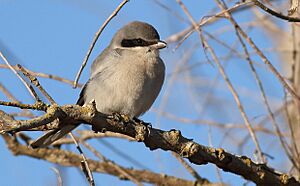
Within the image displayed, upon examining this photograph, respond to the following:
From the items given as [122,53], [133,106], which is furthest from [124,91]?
[122,53]

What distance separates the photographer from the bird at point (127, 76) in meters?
3.15

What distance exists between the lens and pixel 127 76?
3164 millimetres

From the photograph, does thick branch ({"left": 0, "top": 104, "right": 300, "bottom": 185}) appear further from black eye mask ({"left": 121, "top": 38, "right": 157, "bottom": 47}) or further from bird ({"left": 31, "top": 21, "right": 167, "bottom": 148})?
black eye mask ({"left": 121, "top": 38, "right": 157, "bottom": 47})

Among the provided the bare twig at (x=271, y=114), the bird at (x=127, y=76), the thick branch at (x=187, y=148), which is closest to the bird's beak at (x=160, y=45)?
the bird at (x=127, y=76)

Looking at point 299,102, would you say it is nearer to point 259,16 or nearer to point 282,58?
point 259,16

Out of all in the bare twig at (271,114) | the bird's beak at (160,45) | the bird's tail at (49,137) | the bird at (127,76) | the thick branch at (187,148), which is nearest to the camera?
the thick branch at (187,148)

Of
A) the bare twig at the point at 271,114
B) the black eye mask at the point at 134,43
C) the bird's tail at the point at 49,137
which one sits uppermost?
the black eye mask at the point at 134,43

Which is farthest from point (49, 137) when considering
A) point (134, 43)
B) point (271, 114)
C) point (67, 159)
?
point (271, 114)

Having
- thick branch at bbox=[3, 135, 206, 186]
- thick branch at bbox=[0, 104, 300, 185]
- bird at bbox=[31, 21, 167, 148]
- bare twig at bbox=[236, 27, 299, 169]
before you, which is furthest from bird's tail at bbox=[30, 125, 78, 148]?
bare twig at bbox=[236, 27, 299, 169]

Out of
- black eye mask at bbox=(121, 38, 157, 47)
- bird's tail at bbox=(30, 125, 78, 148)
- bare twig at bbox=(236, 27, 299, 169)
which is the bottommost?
bird's tail at bbox=(30, 125, 78, 148)

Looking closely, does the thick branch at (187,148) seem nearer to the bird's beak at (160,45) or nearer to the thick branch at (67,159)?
the thick branch at (67,159)

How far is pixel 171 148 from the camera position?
241 centimetres

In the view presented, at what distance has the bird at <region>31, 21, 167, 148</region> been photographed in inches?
124

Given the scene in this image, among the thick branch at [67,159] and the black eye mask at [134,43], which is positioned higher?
the black eye mask at [134,43]
